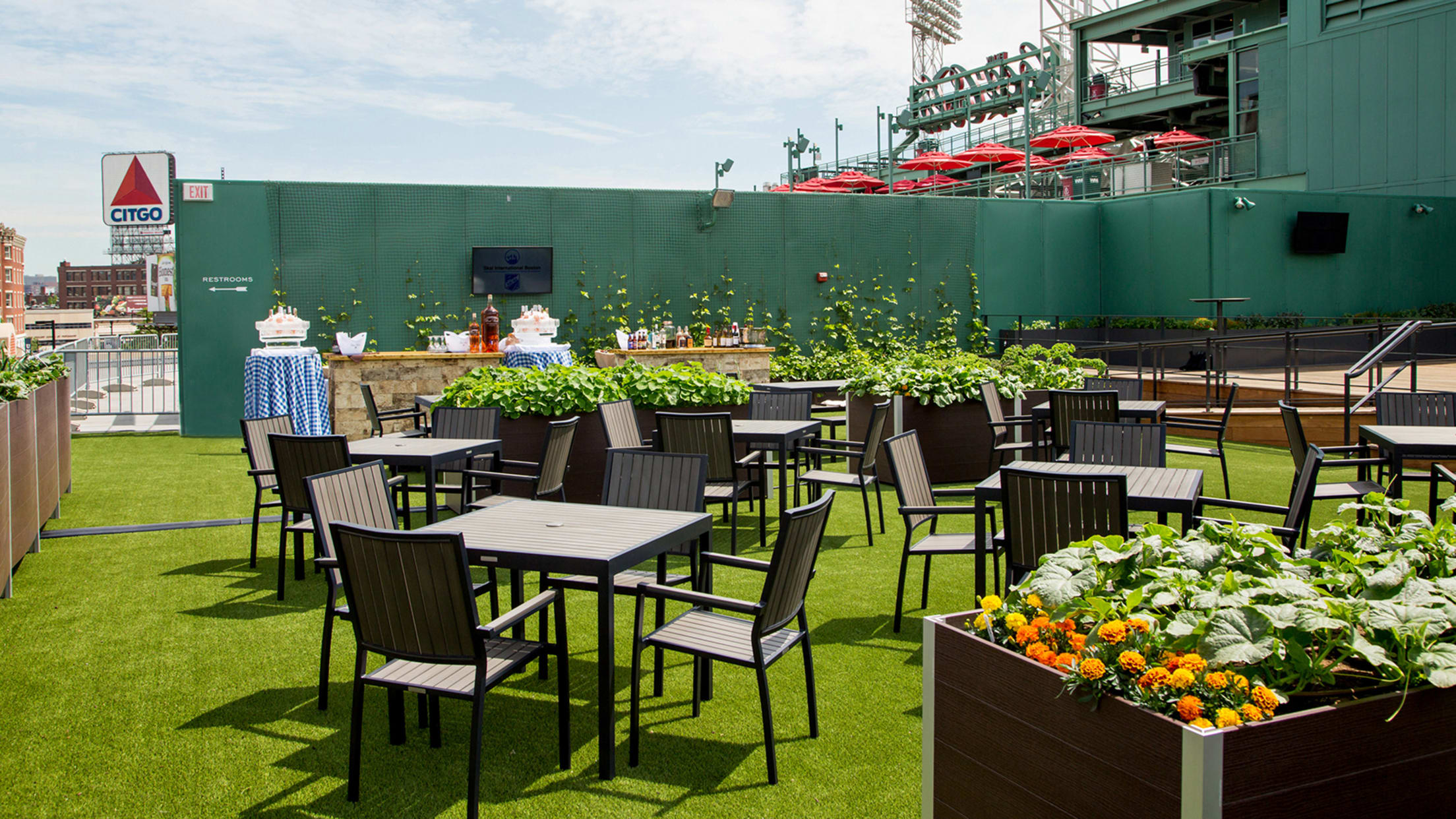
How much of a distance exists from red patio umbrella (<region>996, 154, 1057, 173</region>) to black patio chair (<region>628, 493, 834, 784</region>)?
73.0 ft

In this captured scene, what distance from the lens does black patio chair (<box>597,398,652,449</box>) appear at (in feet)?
20.9

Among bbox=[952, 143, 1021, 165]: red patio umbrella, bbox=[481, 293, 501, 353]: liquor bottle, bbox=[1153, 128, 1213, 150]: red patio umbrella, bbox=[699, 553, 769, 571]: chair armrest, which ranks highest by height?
bbox=[1153, 128, 1213, 150]: red patio umbrella

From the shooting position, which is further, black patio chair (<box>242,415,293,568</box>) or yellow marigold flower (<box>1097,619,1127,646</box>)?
black patio chair (<box>242,415,293,568</box>)

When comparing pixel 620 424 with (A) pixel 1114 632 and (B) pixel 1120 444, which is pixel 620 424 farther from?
(A) pixel 1114 632

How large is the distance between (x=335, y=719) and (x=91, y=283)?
601 ft

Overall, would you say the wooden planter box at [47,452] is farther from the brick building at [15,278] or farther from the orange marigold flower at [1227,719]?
the brick building at [15,278]

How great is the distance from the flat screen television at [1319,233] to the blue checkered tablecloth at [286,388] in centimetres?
1501

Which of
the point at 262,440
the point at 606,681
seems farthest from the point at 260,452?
the point at 606,681

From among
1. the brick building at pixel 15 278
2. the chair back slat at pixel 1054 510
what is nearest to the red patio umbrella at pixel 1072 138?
the chair back slat at pixel 1054 510

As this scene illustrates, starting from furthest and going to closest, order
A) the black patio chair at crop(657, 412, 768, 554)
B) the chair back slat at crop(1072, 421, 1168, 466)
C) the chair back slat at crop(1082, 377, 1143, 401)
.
Result: 1. the chair back slat at crop(1082, 377, 1143, 401)
2. the black patio chair at crop(657, 412, 768, 554)
3. the chair back slat at crop(1072, 421, 1168, 466)

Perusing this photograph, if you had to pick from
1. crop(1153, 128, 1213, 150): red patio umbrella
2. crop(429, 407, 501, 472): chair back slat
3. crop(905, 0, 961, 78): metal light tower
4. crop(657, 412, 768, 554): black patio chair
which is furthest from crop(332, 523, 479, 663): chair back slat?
crop(905, 0, 961, 78): metal light tower

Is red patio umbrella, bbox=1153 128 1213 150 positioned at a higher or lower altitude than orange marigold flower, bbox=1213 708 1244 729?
higher

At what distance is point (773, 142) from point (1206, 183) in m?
12.6

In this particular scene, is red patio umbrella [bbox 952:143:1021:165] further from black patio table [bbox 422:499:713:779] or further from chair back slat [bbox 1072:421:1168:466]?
black patio table [bbox 422:499:713:779]
